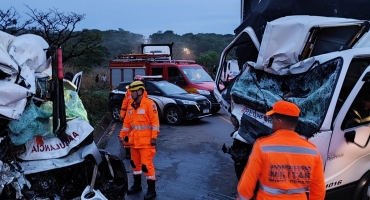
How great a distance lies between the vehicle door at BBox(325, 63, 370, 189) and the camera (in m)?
4.00

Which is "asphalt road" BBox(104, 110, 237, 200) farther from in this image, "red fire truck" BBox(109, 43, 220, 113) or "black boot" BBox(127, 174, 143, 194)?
"red fire truck" BBox(109, 43, 220, 113)

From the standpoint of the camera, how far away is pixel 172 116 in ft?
39.9

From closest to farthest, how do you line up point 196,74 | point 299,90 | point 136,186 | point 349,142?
point 349,142
point 299,90
point 136,186
point 196,74

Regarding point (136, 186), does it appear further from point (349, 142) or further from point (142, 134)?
point (349, 142)

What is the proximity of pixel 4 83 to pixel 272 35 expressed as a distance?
3.55 meters

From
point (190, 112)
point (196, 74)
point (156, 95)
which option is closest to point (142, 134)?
point (190, 112)

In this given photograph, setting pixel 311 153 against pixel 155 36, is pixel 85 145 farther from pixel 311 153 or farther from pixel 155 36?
pixel 155 36

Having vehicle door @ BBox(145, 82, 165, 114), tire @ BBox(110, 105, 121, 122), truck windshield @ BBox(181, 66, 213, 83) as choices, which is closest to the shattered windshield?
vehicle door @ BBox(145, 82, 165, 114)

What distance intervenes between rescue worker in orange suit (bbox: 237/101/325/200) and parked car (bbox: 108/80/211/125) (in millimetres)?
9079

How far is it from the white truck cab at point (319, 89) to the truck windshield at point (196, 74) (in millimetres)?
9007

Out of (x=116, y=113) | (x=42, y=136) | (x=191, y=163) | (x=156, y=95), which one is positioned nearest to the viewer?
(x=42, y=136)

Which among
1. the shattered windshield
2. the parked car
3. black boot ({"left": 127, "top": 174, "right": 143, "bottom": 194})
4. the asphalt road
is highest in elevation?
the shattered windshield

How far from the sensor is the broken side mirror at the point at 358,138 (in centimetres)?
404

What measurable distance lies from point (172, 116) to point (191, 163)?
4731 mm
